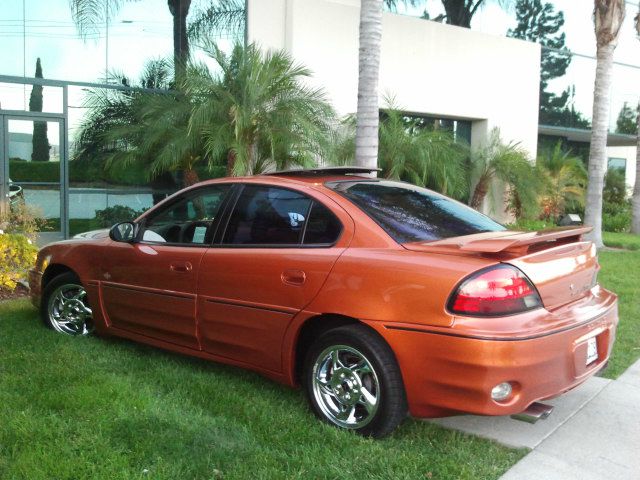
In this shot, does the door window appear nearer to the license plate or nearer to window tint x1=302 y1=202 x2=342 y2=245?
window tint x1=302 y1=202 x2=342 y2=245

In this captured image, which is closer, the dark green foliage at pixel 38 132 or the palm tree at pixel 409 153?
the dark green foliage at pixel 38 132

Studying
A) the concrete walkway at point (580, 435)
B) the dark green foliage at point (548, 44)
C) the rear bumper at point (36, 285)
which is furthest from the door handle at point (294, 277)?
the dark green foliage at point (548, 44)

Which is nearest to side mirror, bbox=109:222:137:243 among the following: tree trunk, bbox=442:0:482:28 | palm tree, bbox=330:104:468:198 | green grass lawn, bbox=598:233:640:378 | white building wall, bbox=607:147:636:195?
green grass lawn, bbox=598:233:640:378

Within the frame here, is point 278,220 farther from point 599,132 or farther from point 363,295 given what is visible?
→ point 599,132

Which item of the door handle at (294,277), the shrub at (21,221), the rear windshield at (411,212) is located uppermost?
the rear windshield at (411,212)

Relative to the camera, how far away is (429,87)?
52.0 ft

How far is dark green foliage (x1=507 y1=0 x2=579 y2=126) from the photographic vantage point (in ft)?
62.4

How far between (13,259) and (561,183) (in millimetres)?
14728

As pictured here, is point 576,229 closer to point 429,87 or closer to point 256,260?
point 256,260

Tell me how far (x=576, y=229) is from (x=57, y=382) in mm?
3517

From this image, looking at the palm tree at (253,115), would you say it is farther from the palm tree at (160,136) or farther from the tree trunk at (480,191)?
the tree trunk at (480,191)

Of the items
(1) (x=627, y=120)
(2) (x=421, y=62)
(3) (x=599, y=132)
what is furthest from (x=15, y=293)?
(1) (x=627, y=120)

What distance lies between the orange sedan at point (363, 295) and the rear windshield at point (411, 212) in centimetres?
1

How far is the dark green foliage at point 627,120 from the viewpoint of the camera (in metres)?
24.9
